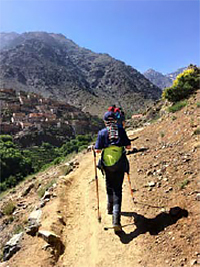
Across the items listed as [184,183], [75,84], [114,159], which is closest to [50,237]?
[114,159]

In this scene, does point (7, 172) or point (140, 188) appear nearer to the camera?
point (140, 188)

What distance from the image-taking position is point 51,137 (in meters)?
63.7

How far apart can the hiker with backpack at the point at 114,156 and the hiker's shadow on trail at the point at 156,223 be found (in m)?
0.26

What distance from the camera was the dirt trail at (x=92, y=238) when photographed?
369 cm

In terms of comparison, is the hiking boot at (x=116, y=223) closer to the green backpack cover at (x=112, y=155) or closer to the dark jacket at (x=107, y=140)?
the green backpack cover at (x=112, y=155)

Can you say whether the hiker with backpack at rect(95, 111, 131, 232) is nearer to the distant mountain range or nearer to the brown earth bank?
the brown earth bank

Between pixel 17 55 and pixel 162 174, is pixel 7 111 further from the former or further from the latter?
pixel 17 55

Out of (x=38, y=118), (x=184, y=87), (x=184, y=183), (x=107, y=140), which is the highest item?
(x=38, y=118)

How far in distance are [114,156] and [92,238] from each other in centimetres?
176

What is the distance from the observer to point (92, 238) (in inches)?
173

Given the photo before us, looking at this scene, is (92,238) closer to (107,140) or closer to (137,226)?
(137,226)

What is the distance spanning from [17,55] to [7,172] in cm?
17616

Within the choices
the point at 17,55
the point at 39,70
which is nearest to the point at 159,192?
the point at 39,70

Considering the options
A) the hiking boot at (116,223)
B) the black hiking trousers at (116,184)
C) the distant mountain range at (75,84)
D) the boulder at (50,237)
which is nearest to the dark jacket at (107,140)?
the black hiking trousers at (116,184)
